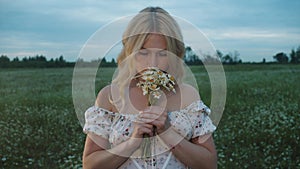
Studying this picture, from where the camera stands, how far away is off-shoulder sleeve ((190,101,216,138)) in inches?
100

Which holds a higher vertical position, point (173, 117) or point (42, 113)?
point (173, 117)

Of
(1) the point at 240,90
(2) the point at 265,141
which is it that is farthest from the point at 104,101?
(1) the point at 240,90

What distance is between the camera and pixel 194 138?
2.58 meters

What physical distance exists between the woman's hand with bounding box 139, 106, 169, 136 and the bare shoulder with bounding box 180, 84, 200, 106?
280 mm

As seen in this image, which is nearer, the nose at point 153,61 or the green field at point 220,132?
the nose at point 153,61

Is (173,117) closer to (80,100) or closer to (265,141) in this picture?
(80,100)

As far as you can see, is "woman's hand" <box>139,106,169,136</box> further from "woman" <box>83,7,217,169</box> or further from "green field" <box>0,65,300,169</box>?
"green field" <box>0,65,300,169</box>

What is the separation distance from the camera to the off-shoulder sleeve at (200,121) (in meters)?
2.55

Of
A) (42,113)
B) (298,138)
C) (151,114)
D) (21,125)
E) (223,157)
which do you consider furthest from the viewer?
(42,113)

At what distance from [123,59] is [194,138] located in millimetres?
531

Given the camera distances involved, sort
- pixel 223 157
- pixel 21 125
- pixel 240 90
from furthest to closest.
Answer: pixel 240 90 < pixel 21 125 < pixel 223 157

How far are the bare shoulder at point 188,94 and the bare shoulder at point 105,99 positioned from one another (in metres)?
0.37

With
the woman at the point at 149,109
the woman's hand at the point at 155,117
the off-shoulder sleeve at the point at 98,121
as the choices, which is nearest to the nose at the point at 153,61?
the woman at the point at 149,109

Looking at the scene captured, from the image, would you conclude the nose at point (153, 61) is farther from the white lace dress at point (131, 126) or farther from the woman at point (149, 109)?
the white lace dress at point (131, 126)
